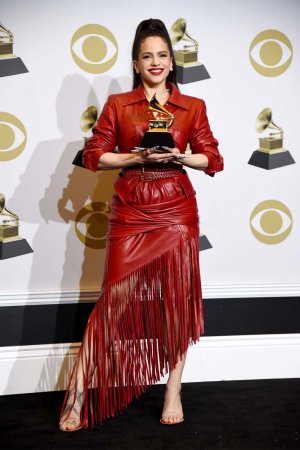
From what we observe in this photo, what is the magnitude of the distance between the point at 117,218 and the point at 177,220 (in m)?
0.27

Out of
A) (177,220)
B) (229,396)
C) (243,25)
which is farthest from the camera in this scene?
(243,25)

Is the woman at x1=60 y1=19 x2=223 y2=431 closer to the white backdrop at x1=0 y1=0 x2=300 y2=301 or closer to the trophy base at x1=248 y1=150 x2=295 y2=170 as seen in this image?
the white backdrop at x1=0 y1=0 x2=300 y2=301

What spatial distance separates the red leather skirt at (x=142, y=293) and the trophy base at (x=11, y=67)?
3.09 ft

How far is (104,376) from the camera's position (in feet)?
8.82

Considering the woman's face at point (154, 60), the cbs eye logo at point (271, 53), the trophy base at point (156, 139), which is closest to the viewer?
the trophy base at point (156, 139)

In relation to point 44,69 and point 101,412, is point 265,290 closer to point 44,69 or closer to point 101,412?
point 101,412

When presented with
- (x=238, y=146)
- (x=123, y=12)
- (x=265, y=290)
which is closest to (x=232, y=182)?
(x=238, y=146)

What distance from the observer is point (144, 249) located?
104 inches

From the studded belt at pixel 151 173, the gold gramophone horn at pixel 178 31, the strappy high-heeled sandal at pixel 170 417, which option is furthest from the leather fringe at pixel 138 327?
the gold gramophone horn at pixel 178 31

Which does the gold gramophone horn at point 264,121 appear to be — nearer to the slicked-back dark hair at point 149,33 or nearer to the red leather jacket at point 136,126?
the red leather jacket at point 136,126

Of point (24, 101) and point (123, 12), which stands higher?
point (123, 12)

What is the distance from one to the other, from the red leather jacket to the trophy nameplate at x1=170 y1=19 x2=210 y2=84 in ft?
2.23

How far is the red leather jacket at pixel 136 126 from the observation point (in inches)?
104

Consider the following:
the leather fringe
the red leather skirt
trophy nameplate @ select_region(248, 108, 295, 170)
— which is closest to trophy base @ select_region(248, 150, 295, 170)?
trophy nameplate @ select_region(248, 108, 295, 170)
